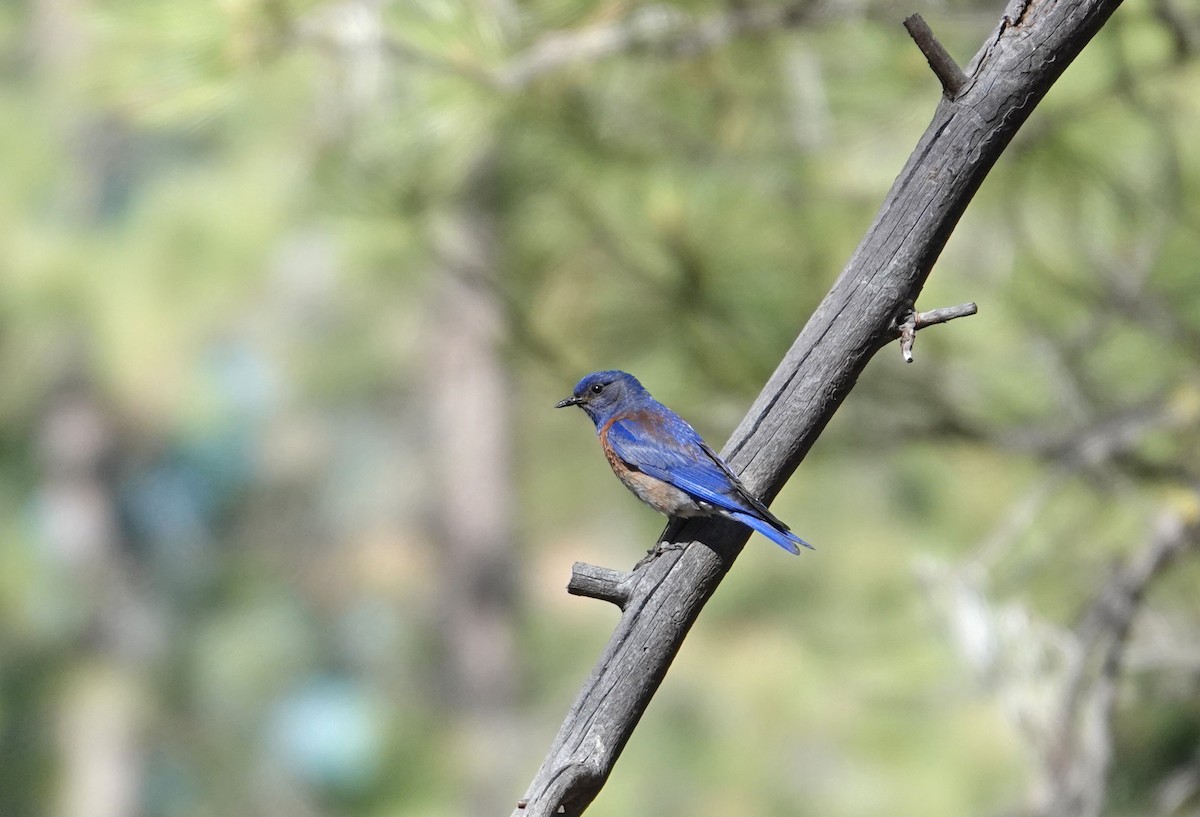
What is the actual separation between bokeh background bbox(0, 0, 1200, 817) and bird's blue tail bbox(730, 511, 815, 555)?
3.95 feet

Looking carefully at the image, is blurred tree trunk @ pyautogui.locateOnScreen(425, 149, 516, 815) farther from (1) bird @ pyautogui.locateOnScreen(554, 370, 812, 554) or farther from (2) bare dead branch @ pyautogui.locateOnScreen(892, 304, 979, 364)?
(2) bare dead branch @ pyautogui.locateOnScreen(892, 304, 979, 364)

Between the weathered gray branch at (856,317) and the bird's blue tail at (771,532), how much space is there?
0.80 feet

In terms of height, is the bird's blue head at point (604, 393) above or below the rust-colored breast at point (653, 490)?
above

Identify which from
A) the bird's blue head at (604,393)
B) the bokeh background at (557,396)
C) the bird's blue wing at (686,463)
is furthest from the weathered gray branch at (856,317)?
the bokeh background at (557,396)

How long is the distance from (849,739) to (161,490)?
985 centimetres

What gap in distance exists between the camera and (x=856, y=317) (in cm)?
180

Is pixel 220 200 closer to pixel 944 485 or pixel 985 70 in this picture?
pixel 944 485

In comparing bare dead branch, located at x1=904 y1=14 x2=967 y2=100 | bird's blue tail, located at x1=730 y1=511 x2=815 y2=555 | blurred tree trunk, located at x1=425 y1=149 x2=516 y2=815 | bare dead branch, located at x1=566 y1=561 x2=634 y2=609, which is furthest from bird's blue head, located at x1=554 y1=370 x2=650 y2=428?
blurred tree trunk, located at x1=425 y1=149 x2=516 y2=815

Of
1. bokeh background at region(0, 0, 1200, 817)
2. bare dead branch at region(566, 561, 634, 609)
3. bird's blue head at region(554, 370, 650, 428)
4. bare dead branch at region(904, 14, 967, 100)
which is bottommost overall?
bare dead branch at region(566, 561, 634, 609)

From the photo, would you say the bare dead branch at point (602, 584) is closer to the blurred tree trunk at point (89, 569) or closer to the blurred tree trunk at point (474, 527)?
the blurred tree trunk at point (474, 527)

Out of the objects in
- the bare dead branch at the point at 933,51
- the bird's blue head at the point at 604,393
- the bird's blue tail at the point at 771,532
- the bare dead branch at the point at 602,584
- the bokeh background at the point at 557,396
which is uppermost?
the bokeh background at the point at 557,396

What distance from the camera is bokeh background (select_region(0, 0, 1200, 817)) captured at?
361cm

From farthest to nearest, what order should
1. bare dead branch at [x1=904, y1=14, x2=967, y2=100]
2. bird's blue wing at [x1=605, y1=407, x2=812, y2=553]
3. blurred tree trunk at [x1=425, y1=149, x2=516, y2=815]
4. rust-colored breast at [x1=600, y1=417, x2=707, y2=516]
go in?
blurred tree trunk at [x1=425, y1=149, x2=516, y2=815], rust-colored breast at [x1=600, y1=417, x2=707, y2=516], bird's blue wing at [x1=605, y1=407, x2=812, y2=553], bare dead branch at [x1=904, y1=14, x2=967, y2=100]

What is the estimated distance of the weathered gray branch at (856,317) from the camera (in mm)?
1763
